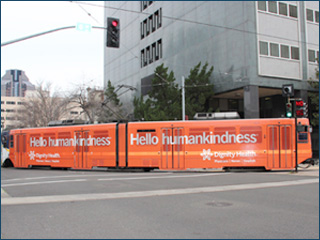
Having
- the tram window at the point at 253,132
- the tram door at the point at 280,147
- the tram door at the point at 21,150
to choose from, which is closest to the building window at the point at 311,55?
the tram door at the point at 280,147

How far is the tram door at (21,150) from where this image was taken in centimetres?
2087

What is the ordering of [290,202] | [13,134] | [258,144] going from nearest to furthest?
[290,202], [258,144], [13,134]

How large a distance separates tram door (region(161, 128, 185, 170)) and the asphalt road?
1.18 m

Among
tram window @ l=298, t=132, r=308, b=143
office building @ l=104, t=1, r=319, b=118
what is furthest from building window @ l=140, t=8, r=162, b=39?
tram window @ l=298, t=132, r=308, b=143

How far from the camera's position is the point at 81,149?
17.7 m

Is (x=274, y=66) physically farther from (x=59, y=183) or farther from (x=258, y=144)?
(x=59, y=183)

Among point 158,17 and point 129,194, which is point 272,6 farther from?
point 129,194

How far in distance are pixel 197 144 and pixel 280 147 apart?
4.00m

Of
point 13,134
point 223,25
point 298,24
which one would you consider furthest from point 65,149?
point 298,24

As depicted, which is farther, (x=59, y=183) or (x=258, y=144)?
(x=59, y=183)

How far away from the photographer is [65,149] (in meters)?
18.4

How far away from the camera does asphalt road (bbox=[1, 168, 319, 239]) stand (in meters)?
7.45

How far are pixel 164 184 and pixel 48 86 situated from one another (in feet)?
91.9

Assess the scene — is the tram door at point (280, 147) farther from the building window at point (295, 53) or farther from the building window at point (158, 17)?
the building window at point (158, 17)
